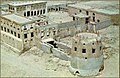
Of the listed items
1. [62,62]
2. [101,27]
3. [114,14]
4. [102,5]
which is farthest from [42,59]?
[102,5]

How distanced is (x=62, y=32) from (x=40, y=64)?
12.7 metres

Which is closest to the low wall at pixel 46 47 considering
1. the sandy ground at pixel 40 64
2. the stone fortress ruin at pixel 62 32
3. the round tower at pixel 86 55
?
the stone fortress ruin at pixel 62 32

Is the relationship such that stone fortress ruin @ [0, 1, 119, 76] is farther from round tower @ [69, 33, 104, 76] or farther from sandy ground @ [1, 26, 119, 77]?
sandy ground @ [1, 26, 119, 77]

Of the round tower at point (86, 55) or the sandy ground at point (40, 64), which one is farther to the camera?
the sandy ground at point (40, 64)

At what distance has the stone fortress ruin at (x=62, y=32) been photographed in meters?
46.1

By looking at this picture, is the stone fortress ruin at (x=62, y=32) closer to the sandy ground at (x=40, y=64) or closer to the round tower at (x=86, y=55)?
the round tower at (x=86, y=55)

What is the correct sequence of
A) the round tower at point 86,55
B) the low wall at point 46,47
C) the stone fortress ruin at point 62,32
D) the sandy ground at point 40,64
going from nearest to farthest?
the round tower at point 86,55
the stone fortress ruin at point 62,32
the sandy ground at point 40,64
the low wall at point 46,47

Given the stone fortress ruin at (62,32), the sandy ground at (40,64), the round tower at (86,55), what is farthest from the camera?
the sandy ground at (40,64)

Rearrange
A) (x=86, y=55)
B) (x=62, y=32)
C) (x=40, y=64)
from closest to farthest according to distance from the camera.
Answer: (x=86, y=55) → (x=40, y=64) → (x=62, y=32)


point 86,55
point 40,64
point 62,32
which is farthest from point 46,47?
point 86,55

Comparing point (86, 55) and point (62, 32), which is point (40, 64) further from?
point (62, 32)

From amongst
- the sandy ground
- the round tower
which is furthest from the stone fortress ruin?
the sandy ground

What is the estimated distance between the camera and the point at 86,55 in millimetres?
45844

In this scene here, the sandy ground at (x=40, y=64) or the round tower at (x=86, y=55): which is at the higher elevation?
the round tower at (x=86, y=55)
